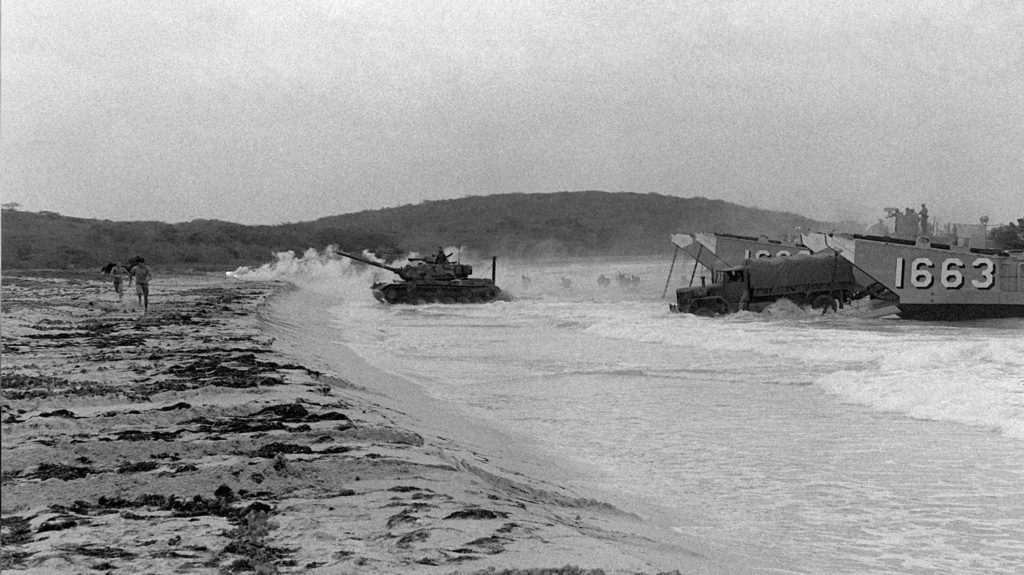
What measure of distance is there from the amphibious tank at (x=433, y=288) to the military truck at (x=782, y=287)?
10240mm

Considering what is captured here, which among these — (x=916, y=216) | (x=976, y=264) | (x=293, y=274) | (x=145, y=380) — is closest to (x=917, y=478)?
(x=145, y=380)

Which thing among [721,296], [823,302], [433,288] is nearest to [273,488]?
[721,296]

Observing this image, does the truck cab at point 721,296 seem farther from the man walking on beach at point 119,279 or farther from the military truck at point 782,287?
the man walking on beach at point 119,279

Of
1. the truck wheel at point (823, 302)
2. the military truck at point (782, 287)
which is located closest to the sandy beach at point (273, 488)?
the military truck at point (782, 287)

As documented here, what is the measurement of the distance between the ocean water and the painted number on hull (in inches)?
261

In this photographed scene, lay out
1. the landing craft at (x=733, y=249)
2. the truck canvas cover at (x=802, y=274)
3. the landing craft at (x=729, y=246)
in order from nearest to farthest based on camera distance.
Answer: the truck canvas cover at (x=802, y=274)
the landing craft at (x=733, y=249)
the landing craft at (x=729, y=246)

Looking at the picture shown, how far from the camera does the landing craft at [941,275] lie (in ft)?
87.9

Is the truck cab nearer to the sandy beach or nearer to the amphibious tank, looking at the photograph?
the amphibious tank

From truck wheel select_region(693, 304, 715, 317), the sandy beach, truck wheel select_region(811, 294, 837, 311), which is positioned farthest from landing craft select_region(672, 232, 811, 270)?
the sandy beach

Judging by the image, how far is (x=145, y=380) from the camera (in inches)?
362

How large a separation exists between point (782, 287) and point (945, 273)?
4.52m

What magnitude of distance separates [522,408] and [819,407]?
317cm

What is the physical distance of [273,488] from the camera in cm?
514

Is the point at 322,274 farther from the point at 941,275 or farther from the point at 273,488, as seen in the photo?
the point at 273,488
